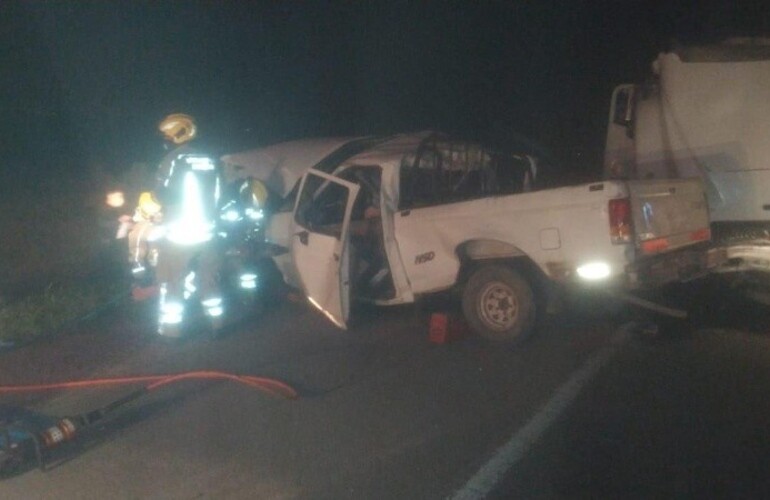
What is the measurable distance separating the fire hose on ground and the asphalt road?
0.10 meters

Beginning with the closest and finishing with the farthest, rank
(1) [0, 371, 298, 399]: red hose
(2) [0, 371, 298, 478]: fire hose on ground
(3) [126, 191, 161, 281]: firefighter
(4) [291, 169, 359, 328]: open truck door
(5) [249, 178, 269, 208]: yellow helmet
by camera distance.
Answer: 1. (2) [0, 371, 298, 478]: fire hose on ground
2. (1) [0, 371, 298, 399]: red hose
3. (4) [291, 169, 359, 328]: open truck door
4. (3) [126, 191, 161, 281]: firefighter
5. (5) [249, 178, 269, 208]: yellow helmet

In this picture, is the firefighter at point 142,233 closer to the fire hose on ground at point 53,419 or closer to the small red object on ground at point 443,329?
the fire hose on ground at point 53,419

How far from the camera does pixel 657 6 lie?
33.2m

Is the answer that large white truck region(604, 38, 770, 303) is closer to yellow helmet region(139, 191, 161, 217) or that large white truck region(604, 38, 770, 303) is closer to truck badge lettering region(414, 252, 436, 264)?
truck badge lettering region(414, 252, 436, 264)

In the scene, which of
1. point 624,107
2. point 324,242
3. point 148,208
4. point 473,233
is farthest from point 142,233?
point 624,107

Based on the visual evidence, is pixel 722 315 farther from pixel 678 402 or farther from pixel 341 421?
pixel 341 421

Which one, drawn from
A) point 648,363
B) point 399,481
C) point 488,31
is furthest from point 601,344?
point 488,31

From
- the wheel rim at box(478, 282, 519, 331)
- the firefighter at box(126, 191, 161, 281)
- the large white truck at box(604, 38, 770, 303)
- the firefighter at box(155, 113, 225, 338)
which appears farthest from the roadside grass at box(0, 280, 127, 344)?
the large white truck at box(604, 38, 770, 303)

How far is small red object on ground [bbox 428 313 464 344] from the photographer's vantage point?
358 inches

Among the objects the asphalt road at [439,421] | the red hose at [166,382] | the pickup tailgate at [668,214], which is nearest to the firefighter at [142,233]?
the asphalt road at [439,421]

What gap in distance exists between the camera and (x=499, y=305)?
29.2 feet

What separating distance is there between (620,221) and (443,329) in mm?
2121

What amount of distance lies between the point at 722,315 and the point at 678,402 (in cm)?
339

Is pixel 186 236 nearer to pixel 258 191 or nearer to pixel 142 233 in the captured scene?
pixel 142 233
